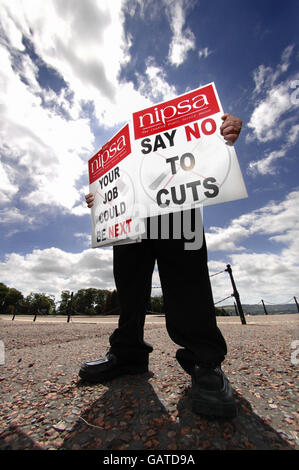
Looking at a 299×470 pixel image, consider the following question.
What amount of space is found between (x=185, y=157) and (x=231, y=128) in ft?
1.36

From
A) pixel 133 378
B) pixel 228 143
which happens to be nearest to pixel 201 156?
pixel 228 143

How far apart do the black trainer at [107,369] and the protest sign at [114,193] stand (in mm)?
1017

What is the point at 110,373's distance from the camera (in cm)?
155

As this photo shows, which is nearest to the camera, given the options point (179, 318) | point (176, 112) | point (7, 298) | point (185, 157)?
point (179, 318)

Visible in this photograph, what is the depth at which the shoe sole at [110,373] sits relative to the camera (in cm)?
148

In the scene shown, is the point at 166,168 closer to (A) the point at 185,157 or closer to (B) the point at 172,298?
(A) the point at 185,157

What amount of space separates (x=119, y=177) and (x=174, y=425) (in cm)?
202

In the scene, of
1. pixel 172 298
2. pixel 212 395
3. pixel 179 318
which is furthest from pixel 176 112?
pixel 212 395

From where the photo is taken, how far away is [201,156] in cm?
166

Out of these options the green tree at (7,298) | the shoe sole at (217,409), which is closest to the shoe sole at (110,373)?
the shoe sole at (217,409)

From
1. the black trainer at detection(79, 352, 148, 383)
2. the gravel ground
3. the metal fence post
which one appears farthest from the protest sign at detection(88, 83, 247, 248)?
the metal fence post

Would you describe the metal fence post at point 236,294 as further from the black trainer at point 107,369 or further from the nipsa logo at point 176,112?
the nipsa logo at point 176,112

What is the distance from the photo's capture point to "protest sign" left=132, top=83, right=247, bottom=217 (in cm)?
155
